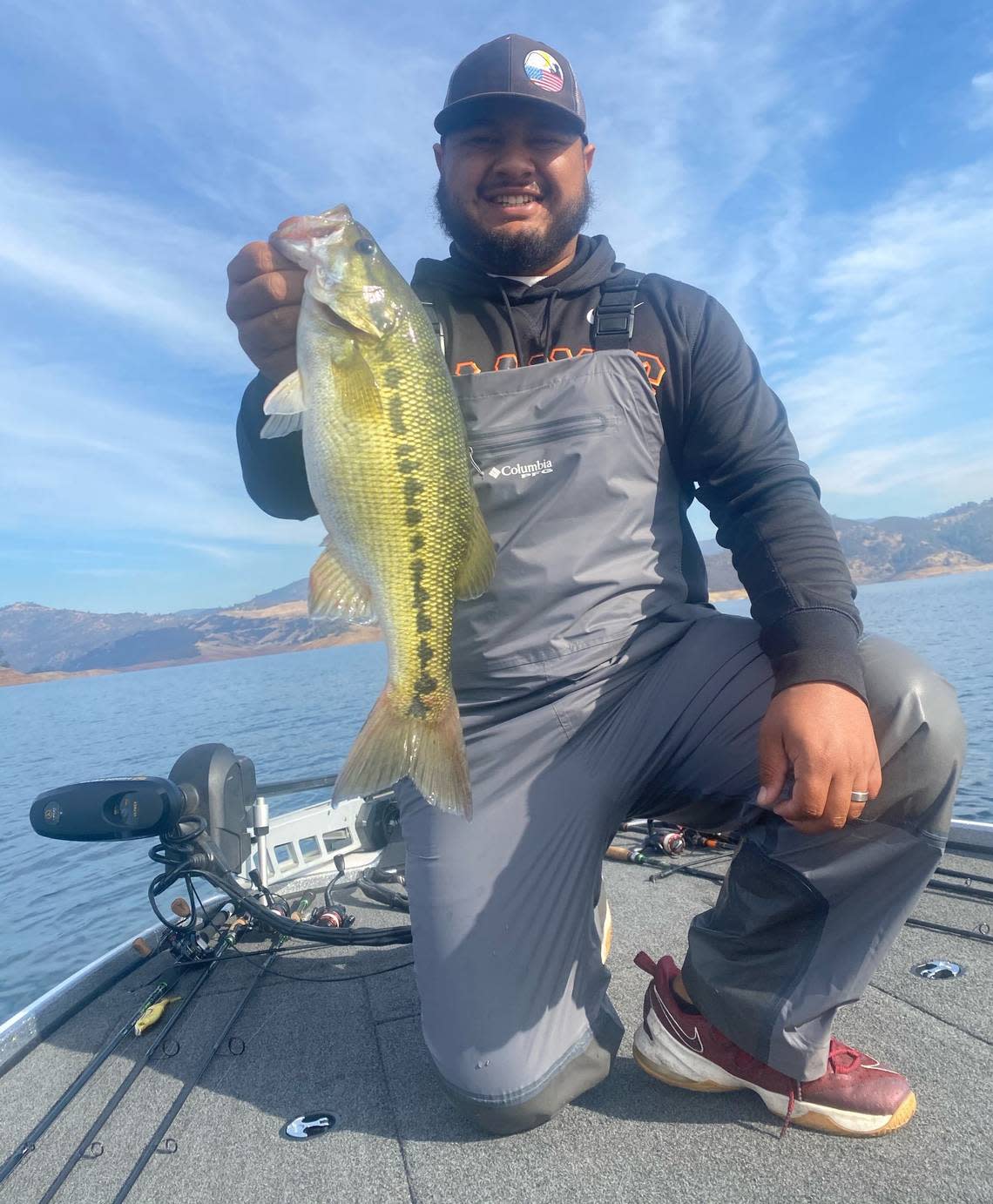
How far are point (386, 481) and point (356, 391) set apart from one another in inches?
12.7

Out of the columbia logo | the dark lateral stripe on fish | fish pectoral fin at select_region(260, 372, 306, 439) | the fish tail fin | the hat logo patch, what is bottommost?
the fish tail fin

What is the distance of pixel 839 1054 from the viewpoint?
2408 millimetres

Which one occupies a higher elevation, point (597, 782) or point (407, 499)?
point (407, 499)

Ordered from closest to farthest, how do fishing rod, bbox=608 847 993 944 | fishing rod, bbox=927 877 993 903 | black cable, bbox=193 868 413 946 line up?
fishing rod, bbox=608 847 993 944 < black cable, bbox=193 868 413 946 < fishing rod, bbox=927 877 993 903

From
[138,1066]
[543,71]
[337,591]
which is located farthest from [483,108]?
[138,1066]

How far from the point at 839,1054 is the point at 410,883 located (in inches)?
60.4

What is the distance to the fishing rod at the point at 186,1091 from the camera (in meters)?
2.43

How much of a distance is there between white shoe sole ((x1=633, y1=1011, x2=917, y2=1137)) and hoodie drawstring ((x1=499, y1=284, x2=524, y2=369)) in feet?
8.53

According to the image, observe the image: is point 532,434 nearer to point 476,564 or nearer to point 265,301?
point 476,564

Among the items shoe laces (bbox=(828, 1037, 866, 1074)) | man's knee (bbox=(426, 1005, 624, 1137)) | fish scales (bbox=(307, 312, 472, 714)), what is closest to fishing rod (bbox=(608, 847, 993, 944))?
shoe laces (bbox=(828, 1037, 866, 1074))

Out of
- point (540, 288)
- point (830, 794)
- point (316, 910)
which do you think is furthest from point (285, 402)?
point (316, 910)

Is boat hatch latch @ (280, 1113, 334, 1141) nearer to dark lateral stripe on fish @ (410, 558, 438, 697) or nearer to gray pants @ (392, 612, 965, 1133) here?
gray pants @ (392, 612, 965, 1133)

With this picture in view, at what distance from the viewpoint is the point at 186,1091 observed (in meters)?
2.86

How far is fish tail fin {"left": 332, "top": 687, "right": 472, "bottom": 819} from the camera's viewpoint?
2551mm
